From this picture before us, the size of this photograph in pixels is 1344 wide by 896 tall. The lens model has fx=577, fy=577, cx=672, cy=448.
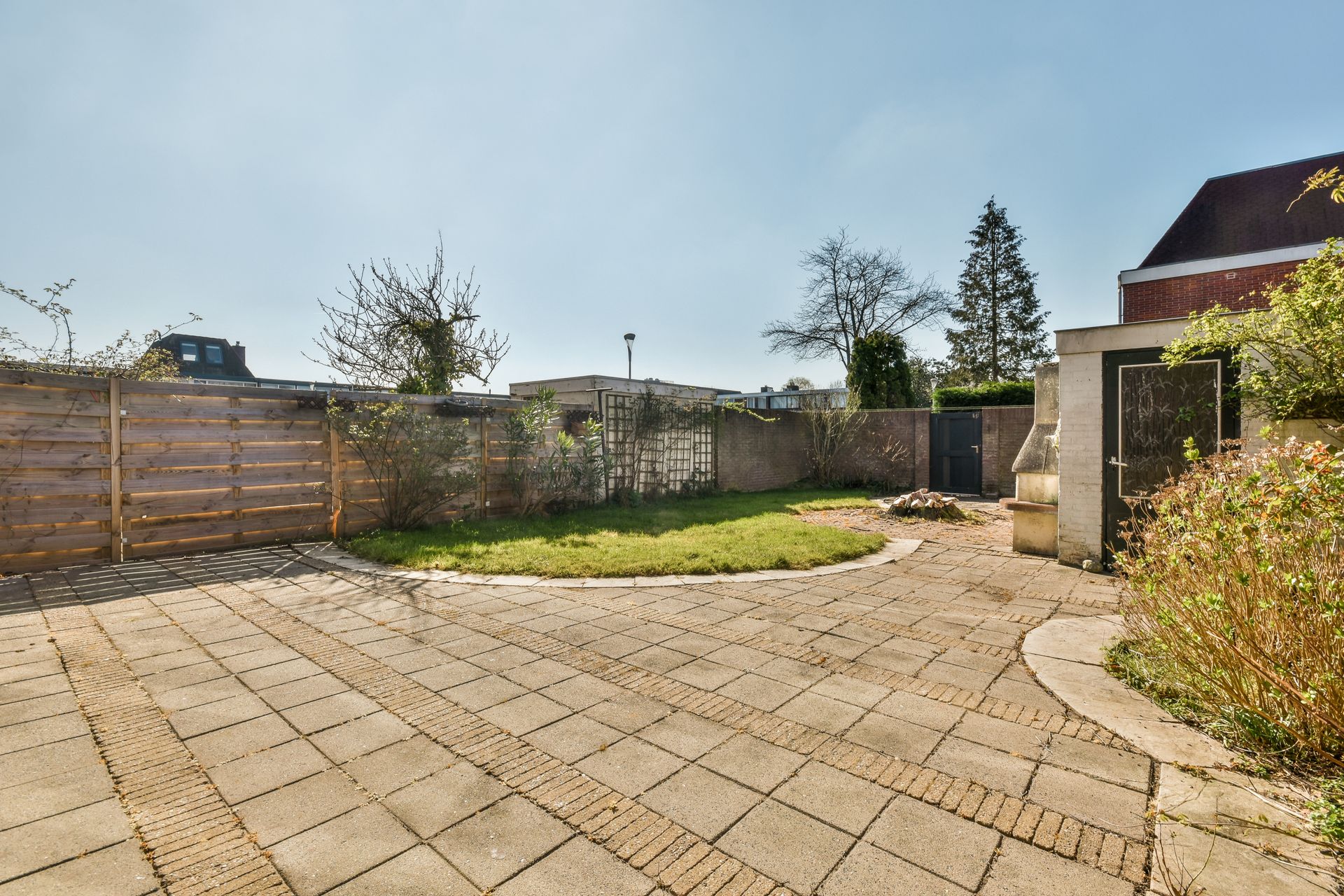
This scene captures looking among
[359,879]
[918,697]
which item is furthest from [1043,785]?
[359,879]

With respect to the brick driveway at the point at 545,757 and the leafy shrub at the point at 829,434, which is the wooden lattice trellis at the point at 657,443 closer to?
the leafy shrub at the point at 829,434

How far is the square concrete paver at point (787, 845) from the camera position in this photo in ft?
5.39

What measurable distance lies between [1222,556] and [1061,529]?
154 inches

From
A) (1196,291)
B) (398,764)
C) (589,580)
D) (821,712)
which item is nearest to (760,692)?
(821,712)

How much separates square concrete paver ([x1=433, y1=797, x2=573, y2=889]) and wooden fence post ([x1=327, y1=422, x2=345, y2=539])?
6146mm

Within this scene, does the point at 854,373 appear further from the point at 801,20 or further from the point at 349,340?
the point at 349,340

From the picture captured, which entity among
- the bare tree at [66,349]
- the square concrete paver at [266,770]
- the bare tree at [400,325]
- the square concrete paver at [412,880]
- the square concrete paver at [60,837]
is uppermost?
the bare tree at [400,325]

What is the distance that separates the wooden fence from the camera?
17.2 feet

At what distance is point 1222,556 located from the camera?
239cm

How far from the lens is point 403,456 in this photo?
7.21 meters

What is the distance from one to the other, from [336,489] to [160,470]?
1.63m

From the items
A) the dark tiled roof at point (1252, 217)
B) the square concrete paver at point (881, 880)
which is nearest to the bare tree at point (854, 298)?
the dark tiled roof at point (1252, 217)

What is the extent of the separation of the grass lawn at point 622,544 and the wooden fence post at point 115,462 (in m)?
2.03

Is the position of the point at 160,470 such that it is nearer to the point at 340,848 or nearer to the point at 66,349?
the point at 66,349
